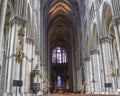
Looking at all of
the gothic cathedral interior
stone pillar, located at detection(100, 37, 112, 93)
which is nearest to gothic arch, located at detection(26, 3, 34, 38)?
the gothic cathedral interior

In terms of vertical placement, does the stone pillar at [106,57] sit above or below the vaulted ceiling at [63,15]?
below

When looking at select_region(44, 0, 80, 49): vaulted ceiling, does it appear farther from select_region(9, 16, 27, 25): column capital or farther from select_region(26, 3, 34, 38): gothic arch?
select_region(9, 16, 27, 25): column capital

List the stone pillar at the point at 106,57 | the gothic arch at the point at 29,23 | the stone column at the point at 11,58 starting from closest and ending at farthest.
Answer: the stone column at the point at 11,58
the stone pillar at the point at 106,57
the gothic arch at the point at 29,23

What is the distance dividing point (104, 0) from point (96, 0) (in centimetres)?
261

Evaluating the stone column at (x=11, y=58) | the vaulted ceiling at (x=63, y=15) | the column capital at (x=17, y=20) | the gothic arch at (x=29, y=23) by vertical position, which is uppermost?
the vaulted ceiling at (x=63, y=15)

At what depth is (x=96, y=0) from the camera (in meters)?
18.3

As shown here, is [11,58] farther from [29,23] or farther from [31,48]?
[29,23]

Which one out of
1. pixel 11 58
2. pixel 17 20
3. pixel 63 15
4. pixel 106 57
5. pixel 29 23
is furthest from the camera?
pixel 63 15

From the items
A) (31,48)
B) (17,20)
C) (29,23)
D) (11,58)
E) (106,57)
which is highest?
(29,23)

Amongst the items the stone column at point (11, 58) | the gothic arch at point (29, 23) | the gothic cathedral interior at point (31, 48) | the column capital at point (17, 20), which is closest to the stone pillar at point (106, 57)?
the gothic cathedral interior at point (31, 48)

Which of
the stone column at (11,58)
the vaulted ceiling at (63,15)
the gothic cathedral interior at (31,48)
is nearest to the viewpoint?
the stone column at (11,58)

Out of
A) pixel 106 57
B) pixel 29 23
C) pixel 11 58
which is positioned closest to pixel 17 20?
pixel 11 58

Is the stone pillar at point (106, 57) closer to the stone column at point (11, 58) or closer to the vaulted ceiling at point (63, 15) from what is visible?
the stone column at point (11, 58)

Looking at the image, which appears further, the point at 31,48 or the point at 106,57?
the point at 31,48
